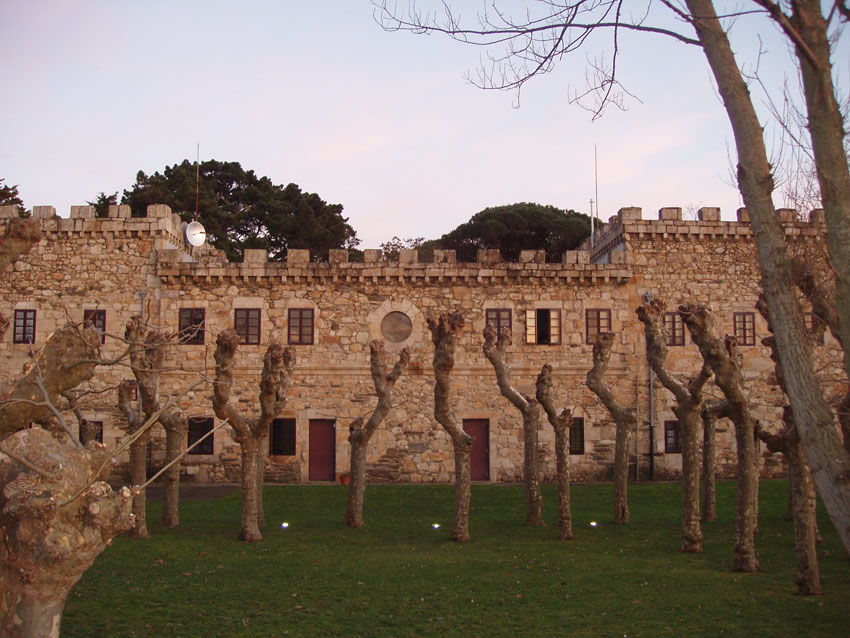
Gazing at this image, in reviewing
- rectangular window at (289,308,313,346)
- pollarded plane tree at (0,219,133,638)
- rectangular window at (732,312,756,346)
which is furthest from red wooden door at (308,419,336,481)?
pollarded plane tree at (0,219,133,638)

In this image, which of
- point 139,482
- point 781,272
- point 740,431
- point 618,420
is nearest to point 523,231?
point 618,420

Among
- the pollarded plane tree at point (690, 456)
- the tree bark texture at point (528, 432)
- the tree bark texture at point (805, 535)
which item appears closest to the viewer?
the tree bark texture at point (805, 535)

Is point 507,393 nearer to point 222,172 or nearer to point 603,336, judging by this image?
point 603,336

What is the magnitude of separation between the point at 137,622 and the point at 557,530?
9.48 m

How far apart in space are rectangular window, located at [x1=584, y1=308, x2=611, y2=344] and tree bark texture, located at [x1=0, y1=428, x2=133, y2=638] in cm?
2060

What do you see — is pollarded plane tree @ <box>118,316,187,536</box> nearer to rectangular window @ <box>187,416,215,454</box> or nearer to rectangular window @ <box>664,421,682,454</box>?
rectangular window @ <box>187,416,215,454</box>

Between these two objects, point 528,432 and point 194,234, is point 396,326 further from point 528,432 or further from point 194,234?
point 528,432

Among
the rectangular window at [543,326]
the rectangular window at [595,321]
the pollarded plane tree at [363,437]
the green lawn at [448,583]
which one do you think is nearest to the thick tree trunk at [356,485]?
the pollarded plane tree at [363,437]

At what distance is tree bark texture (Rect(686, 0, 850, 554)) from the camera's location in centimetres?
519

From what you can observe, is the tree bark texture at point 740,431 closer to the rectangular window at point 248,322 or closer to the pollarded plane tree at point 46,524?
the pollarded plane tree at point 46,524

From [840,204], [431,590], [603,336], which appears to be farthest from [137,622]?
[603,336]

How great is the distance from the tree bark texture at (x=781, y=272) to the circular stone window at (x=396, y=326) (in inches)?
809

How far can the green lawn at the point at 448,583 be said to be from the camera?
33.0 ft

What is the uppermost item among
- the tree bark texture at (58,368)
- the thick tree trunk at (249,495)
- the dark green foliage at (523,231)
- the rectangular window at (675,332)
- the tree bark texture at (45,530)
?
the dark green foliage at (523,231)
